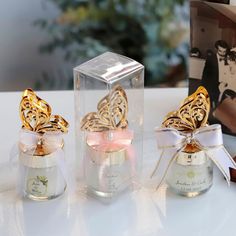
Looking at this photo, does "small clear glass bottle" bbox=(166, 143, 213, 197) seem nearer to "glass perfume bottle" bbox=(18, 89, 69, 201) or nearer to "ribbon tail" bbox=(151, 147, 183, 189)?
"ribbon tail" bbox=(151, 147, 183, 189)

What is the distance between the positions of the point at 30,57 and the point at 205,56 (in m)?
1.27

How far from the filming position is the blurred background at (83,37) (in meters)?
1.86

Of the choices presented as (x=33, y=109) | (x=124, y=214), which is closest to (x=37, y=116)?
(x=33, y=109)

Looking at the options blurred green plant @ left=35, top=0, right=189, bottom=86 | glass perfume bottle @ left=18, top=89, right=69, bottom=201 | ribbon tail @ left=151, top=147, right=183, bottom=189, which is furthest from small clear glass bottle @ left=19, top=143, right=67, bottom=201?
blurred green plant @ left=35, top=0, right=189, bottom=86

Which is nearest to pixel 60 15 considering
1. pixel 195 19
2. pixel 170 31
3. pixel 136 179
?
pixel 170 31

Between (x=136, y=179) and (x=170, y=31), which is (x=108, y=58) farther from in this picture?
(x=170, y=31)

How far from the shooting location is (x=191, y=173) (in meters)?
0.73

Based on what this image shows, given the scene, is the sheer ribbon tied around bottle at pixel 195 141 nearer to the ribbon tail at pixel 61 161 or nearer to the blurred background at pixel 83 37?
the ribbon tail at pixel 61 161

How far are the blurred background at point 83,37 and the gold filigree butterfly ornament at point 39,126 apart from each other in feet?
3.83

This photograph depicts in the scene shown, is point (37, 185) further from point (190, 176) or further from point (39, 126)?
point (190, 176)

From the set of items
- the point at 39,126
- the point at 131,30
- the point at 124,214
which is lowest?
the point at 124,214

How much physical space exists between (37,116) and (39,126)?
2 cm

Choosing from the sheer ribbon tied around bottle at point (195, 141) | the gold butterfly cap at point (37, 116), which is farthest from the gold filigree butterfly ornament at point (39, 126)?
the sheer ribbon tied around bottle at point (195, 141)

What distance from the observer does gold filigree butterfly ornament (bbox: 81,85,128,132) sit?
725 mm
